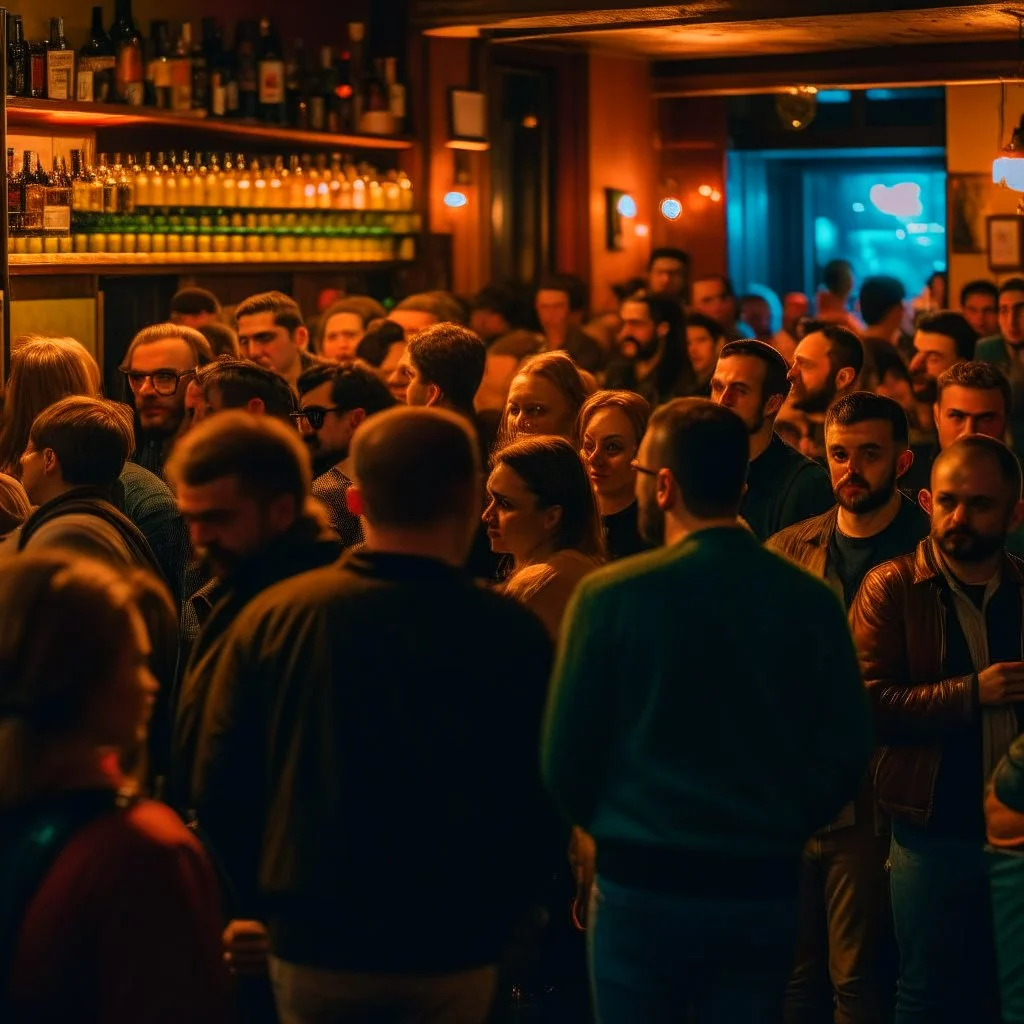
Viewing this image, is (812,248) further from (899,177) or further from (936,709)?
(936,709)

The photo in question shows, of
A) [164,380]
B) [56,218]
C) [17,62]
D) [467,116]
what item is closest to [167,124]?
[17,62]

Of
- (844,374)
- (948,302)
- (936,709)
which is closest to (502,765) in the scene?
(936,709)

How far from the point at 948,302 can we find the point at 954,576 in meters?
10.0

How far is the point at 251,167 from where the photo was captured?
891 cm

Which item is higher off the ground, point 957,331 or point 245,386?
point 957,331

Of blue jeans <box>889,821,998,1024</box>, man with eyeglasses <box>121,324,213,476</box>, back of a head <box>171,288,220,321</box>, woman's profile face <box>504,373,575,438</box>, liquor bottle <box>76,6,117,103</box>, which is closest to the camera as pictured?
blue jeans <box>889,821,998,1024</box>

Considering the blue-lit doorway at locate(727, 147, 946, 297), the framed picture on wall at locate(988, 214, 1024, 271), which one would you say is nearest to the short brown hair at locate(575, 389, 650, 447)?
the framed picture on wall at locate(988, 214, 1024, 271)

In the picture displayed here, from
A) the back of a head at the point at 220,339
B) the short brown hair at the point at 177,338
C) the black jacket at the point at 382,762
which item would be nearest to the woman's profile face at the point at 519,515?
the black jacket at the point at 382,762

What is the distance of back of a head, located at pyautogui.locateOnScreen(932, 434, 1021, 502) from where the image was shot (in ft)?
11.7

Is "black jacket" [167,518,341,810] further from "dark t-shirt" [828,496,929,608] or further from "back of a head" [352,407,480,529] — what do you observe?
"dark t-shirt" [828,496,929,608]

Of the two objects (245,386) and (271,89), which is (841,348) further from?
(271,89)

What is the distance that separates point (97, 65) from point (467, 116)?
2961mm

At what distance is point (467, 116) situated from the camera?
34.4 feet

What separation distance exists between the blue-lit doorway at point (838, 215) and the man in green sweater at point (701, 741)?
12.9m
